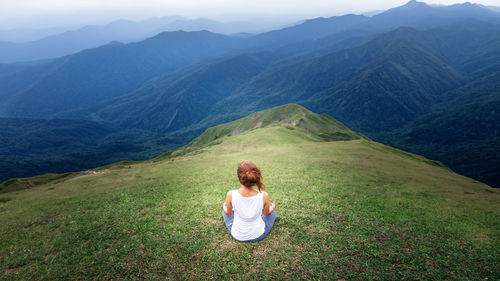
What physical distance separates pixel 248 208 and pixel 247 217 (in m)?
0.66

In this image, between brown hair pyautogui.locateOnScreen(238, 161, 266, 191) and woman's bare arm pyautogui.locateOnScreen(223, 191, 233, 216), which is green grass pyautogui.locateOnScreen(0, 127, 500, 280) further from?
brown hair pyautogui.locateOnScreen(238, 161, 266, 191)

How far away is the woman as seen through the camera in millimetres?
12758

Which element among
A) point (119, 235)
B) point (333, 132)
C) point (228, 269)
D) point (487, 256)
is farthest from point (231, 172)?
point (333, 132)

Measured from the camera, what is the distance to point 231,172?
32562mm

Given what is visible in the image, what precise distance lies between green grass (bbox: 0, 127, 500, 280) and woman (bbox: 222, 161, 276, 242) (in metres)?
0.65

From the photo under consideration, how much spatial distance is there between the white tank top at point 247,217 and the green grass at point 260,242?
0.63 meters

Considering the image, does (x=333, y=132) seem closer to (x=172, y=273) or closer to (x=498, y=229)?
(x=498, y=229)

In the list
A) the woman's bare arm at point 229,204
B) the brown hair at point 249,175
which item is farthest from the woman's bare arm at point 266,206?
the woman's bare arm at point 229,204

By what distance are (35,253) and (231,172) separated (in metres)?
20.8

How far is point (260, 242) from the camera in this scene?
14430 millimetres

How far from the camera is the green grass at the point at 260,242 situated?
41.8 ft

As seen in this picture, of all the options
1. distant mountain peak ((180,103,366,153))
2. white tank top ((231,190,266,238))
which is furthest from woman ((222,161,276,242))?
distant mountain peak ((180,103,366,153))

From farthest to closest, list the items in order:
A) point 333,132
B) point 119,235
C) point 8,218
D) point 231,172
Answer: point 333,132 → point 231,172 → point 8,218 → point 119,235

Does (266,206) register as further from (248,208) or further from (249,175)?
(249,175)
